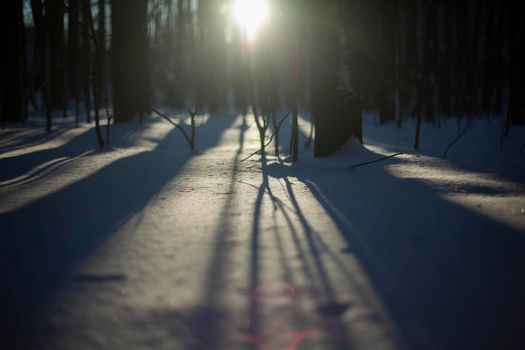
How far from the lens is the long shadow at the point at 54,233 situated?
1223 millimetres

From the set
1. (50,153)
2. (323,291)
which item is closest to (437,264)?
(323,291)

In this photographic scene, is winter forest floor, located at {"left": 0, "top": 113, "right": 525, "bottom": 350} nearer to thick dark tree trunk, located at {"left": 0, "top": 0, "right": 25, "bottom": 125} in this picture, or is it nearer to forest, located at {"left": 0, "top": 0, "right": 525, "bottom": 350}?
forest, located at {"left": 0, "top": 0, "right": 525, "bottom": 350}

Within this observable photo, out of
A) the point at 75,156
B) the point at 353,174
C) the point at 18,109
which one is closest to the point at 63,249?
the point at 353,174

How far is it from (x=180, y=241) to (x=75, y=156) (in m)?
2.94

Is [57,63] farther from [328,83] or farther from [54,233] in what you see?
[54,233]

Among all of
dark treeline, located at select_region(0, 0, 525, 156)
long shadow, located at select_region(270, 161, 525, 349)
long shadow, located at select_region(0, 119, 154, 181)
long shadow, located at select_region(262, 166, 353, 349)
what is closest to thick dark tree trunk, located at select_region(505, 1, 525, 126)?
dark treeline, located at select_region(0, 0, 525, 156)

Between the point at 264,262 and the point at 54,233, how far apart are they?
103 centimetres

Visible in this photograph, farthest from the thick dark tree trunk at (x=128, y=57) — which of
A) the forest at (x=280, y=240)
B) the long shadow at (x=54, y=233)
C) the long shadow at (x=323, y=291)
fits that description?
the long shadow at (x=323, y=291)

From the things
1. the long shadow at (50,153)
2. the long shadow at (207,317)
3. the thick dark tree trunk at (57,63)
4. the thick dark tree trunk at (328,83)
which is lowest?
the long shadow at (207,317)

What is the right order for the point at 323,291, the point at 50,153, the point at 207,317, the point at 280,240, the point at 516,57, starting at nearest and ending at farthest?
1. the point at 207,317
2. the point at 323,291
3. the point at 280,240
4. the point at 50,153
5. the point at 516,57

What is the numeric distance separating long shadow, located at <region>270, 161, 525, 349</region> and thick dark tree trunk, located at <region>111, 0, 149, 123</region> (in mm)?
6438

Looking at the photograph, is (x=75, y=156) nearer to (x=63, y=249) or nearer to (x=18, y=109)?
(x=63, y=249)

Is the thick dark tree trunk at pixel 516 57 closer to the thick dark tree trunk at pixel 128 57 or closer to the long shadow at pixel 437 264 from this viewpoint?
the long shadow at pixel 437 264

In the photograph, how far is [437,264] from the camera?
1.52m
